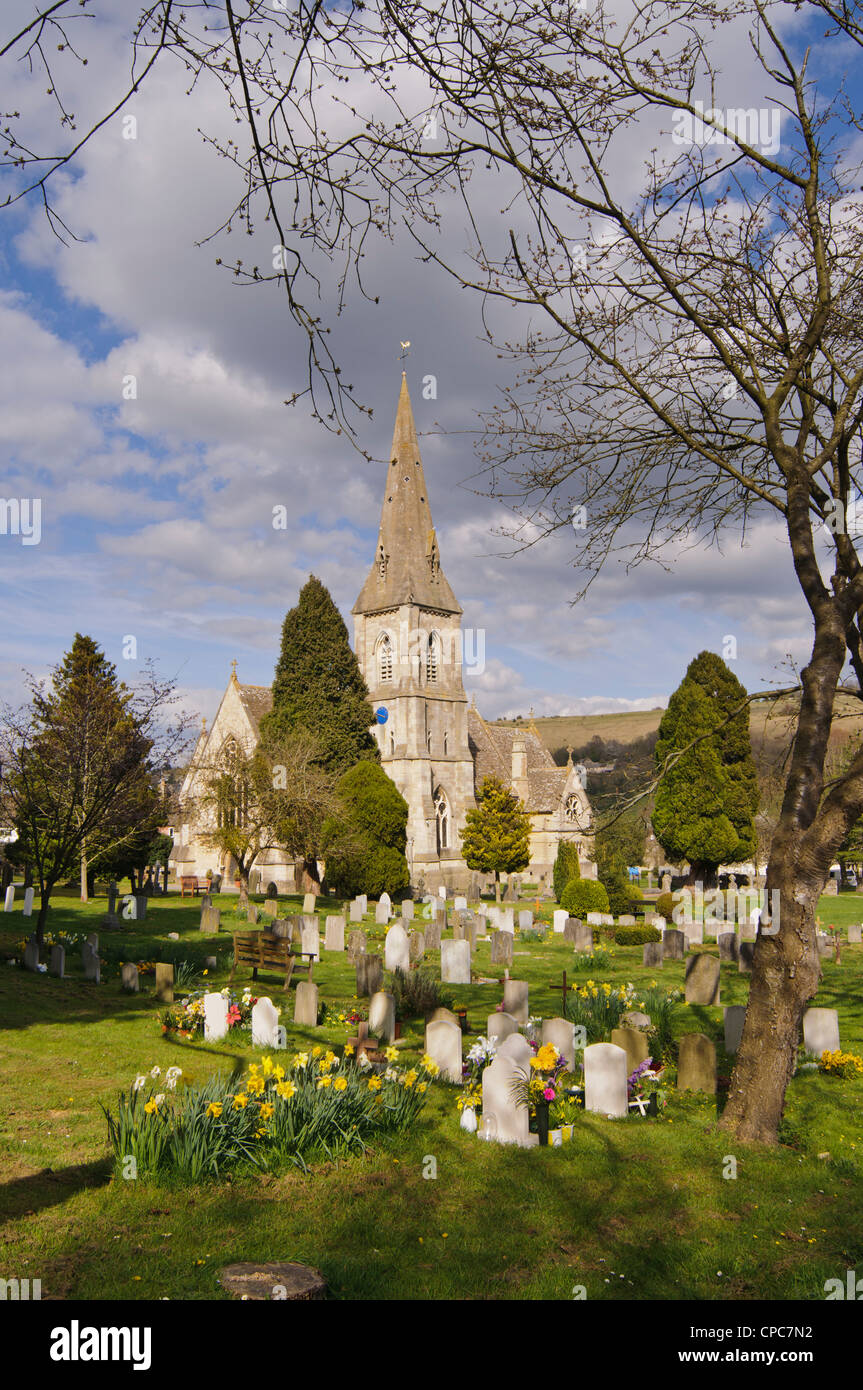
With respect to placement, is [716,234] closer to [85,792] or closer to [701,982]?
[701,982]

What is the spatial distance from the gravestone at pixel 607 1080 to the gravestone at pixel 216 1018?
436 centimetres

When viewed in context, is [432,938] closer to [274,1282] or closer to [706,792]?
[274,1282]

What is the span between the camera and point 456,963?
50.7 feet

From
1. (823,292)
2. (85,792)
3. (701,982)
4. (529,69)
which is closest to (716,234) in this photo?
(823,292)

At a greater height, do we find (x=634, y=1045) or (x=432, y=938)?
(x=634, y=1045)

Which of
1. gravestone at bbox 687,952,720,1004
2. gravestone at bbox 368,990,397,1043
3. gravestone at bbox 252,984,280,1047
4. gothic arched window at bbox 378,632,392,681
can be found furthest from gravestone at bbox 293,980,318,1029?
gothic arched window at bbox 378,632,392,681

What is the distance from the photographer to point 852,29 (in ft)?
22.1

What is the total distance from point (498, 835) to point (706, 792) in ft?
28.0

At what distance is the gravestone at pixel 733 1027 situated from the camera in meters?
10.2

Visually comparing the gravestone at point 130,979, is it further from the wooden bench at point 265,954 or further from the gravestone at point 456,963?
the gravestone at point 456,963

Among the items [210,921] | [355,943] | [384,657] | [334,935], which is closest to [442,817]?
[384,657]

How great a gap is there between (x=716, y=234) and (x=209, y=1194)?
8472 mm
